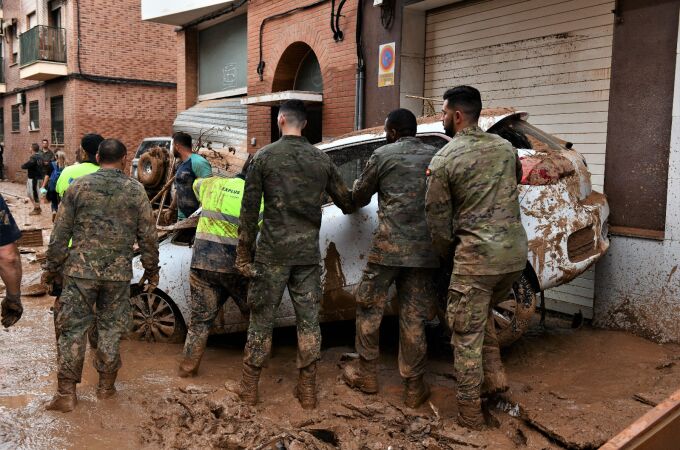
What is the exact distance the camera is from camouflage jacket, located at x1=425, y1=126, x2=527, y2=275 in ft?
11.9

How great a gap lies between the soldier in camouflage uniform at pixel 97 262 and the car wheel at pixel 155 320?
2.96 feet

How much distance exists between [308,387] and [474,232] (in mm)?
1590

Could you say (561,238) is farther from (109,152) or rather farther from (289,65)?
(289,65)

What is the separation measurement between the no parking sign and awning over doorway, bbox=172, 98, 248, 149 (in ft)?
13.5

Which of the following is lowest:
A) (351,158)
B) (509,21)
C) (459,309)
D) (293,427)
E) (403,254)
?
(293,427)

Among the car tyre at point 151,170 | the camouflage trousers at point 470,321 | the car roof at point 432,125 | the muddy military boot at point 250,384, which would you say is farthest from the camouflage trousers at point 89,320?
the car tyre at point 151,170

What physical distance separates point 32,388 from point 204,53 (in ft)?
36.1

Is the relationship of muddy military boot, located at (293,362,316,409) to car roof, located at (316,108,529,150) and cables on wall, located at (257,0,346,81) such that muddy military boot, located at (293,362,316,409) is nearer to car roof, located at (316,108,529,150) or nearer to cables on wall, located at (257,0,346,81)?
car roof, located at (316,108,529,150)

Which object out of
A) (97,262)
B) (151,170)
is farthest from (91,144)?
(151,170)

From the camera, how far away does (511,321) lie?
15.0 ft

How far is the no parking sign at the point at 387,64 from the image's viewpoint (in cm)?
854

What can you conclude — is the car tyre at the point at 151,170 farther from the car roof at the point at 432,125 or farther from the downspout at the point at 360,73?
the car roof at the point at 432,125

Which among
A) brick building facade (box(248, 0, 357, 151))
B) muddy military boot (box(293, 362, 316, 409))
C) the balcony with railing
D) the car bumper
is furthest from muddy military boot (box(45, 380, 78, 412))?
the balcony with railing

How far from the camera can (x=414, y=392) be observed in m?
4.17
